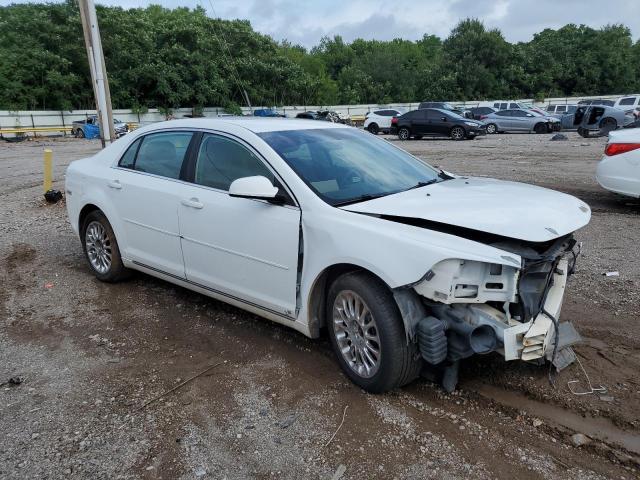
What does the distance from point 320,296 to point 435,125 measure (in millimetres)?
24216

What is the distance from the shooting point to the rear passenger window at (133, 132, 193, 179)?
4.62 m

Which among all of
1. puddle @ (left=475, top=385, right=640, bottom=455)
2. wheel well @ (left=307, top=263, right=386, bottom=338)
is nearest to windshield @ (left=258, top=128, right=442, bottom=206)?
wheel well @ (left=307, top=263, right=386, bottom=338)

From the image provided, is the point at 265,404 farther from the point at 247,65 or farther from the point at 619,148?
the point at 247,65

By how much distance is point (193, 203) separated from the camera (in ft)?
14.1

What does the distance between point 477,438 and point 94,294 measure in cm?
395

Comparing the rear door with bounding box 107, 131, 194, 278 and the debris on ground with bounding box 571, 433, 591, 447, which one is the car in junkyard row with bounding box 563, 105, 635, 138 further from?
the debris on ground with bounding box 571, 433, 591, 447

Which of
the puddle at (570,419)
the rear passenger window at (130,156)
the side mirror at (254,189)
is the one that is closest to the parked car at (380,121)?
the rear passenger window at (130,156)

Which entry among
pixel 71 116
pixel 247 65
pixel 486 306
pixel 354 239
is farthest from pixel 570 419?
pixel 247 65

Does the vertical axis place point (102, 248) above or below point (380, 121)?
above

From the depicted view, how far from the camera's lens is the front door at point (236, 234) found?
12.1 feet

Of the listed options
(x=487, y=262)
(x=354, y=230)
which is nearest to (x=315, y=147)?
(x=354, y=230)

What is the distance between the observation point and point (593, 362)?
3.73 m

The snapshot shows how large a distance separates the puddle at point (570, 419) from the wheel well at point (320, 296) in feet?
3.58

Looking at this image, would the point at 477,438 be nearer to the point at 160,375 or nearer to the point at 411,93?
the point at 160,375
